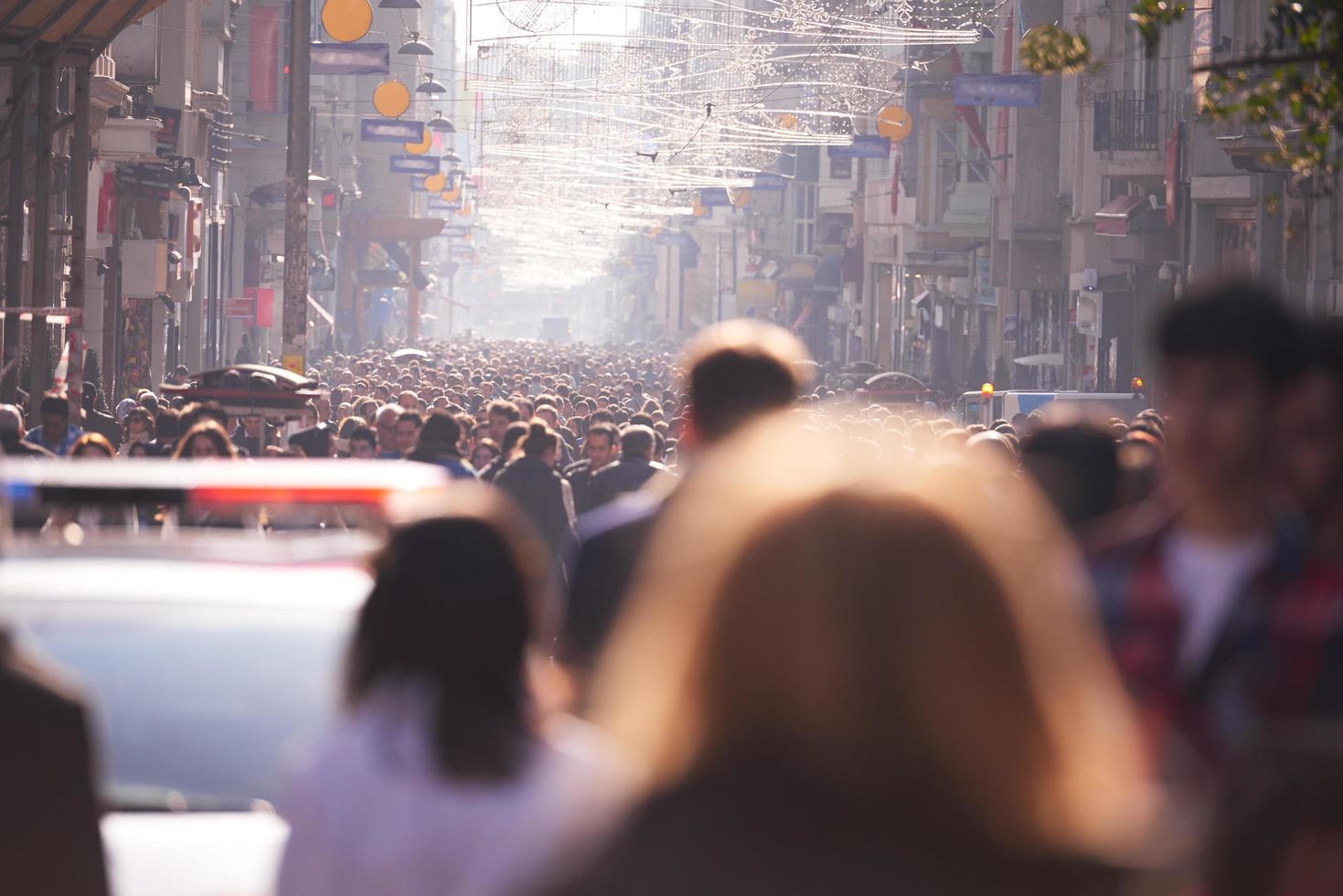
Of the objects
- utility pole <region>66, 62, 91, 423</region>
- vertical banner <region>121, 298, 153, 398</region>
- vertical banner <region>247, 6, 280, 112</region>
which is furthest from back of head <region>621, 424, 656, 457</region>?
vertical banner <region>247, 6, 280, 112</region>

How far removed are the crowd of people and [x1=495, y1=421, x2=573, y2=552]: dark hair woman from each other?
755 centimetres

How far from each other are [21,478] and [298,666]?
660 millimetres

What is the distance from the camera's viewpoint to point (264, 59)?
67.4 m

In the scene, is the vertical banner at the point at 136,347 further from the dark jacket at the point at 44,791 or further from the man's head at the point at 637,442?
the dark jacket at the point at 44,791

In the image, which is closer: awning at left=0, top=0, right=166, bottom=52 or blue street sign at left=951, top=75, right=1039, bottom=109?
awning at left=0, top=0, right=166, bottom=52

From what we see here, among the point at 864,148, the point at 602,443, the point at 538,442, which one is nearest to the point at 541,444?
the point at 538,442

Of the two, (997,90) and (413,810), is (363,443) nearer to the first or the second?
(413,810)

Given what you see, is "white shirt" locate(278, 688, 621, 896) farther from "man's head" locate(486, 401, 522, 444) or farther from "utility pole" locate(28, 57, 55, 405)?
"utility pole" locate(28, 57, 55, 405)

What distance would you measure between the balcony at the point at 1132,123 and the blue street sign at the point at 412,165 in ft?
56.8

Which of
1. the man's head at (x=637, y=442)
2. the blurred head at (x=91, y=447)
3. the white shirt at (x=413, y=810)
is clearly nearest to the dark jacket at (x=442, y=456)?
the man's head at (x=637, y=442)

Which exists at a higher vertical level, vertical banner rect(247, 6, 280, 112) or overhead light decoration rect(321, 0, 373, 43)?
vertical banner rect(247, 6, 280, 112)

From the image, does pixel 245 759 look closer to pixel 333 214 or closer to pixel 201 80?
pixel 201 80

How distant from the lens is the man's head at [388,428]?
16922 mm

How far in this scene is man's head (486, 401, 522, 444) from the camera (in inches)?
691
